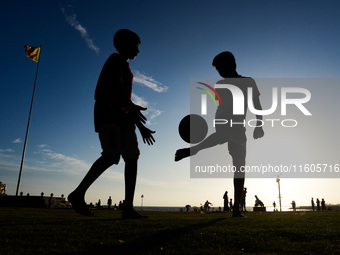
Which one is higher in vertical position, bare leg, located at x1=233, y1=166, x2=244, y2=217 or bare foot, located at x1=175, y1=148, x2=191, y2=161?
bare foot, located at x1=175, y1=148, x2=191, y2=161

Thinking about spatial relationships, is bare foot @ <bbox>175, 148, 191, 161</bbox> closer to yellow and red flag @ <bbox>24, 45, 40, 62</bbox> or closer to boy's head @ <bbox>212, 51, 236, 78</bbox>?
boy's head @ <bbox>212, 51, 236, 78</bbox>

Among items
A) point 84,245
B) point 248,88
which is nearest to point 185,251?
point 84,245

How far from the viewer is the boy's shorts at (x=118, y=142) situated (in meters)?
4.43

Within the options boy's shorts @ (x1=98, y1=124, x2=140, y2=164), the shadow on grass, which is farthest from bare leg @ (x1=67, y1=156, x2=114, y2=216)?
the shadow on grass

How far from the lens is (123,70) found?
15.6 feet

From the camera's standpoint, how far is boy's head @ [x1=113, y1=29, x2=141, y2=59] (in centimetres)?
504

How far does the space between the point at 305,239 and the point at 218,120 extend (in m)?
3.44

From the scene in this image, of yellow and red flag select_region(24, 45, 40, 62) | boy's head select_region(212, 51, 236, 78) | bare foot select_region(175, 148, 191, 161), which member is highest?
yellow and red flag select_region(24, 45, 40, 62)

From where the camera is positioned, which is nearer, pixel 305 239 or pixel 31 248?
pixel 31 248

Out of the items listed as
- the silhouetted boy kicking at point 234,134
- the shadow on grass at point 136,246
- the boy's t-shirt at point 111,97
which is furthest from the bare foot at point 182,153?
the shadow on grass at point 136,246

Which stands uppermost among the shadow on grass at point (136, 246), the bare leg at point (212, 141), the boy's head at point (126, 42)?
the boy's head at point (126, 42)

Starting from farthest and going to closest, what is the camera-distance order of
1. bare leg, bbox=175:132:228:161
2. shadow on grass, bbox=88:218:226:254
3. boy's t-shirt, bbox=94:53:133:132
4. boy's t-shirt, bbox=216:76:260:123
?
boy's t-shirt, bbox=216:76:260:123
bare leg, bbox=175:132:228:161
boy's t-shirt, bbox=94:53:133:132
shadow on grass, bbox=88:218:226:254

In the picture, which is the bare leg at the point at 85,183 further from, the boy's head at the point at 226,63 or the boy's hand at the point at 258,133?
the boy's head at the point at 226,63

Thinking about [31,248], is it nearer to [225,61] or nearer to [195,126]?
[195,126]
